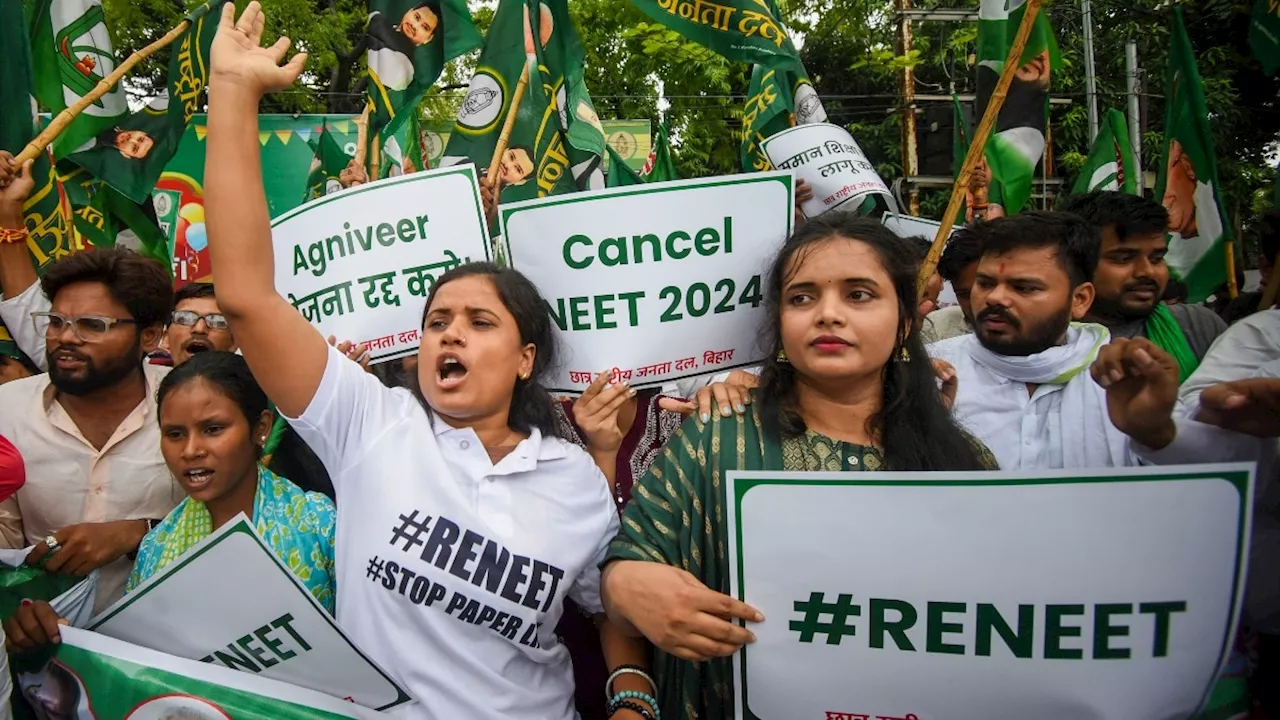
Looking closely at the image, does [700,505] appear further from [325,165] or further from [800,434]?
[325,165]

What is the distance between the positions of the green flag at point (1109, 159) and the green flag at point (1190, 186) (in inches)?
38.3

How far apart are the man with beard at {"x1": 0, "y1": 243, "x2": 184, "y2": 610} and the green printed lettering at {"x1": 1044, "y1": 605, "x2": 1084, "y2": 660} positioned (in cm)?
204

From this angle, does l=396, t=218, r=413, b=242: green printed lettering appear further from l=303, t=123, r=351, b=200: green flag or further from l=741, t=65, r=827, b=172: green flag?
l=303, t=123, r=351, b=200: green flag

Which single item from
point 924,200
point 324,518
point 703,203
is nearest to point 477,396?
point 324,518

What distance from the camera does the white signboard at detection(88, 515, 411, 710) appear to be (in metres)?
1.67

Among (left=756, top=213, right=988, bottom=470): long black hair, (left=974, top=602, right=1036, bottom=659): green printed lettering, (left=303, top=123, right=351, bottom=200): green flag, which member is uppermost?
(left=303, top=123, right=351, bottom=200): green flag

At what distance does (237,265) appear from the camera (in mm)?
1569

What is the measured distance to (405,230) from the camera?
8.10 feet

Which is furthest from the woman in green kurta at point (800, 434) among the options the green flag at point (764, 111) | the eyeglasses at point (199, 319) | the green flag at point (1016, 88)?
the green flag at point (764, 111)

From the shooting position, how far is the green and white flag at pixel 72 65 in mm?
4125

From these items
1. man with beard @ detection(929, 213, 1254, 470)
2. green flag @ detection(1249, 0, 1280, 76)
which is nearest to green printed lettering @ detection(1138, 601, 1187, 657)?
man with beard @ detection(929, 213, 1254, 470)

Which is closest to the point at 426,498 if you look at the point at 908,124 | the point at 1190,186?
the point at 1190,186

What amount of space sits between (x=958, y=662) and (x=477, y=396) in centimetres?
108

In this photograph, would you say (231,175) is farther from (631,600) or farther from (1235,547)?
(1235,547)
